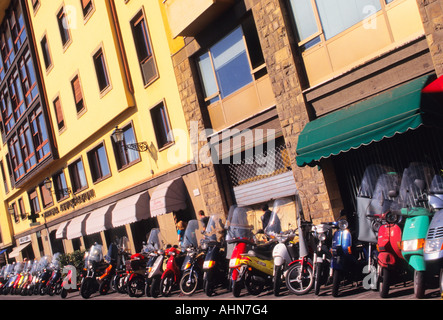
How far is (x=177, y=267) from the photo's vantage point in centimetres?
1125

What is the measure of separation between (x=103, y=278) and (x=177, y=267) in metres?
3.83

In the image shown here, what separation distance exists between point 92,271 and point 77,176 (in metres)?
9.66

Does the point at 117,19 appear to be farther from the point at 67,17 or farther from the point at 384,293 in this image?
the point at 384,293

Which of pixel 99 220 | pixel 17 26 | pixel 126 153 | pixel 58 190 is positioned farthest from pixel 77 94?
pixel 17 26

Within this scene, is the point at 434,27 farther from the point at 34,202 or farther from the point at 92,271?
the point at 34,202

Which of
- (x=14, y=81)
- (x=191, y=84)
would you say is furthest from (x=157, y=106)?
(x=14, y=81)

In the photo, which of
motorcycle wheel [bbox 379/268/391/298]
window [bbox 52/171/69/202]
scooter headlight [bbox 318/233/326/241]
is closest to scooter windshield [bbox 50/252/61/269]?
window [bbox 52/171/69/202]

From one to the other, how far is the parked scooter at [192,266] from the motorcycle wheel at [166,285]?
1.52ft

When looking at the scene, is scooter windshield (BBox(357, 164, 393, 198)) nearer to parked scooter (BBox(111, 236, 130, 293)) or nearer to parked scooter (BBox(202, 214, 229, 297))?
parked scooter (BBox(202, 214, 229, 297))

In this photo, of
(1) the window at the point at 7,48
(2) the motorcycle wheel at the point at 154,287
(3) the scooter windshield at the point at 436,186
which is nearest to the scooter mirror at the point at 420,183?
(3) the scooter windshield at the point at 436,186

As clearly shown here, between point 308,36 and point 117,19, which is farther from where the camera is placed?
point 117,19

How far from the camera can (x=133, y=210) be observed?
16734 mm

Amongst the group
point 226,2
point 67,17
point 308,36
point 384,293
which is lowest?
point 384,293

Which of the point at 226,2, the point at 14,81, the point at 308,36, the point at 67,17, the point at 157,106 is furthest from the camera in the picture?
the point at 14,81
